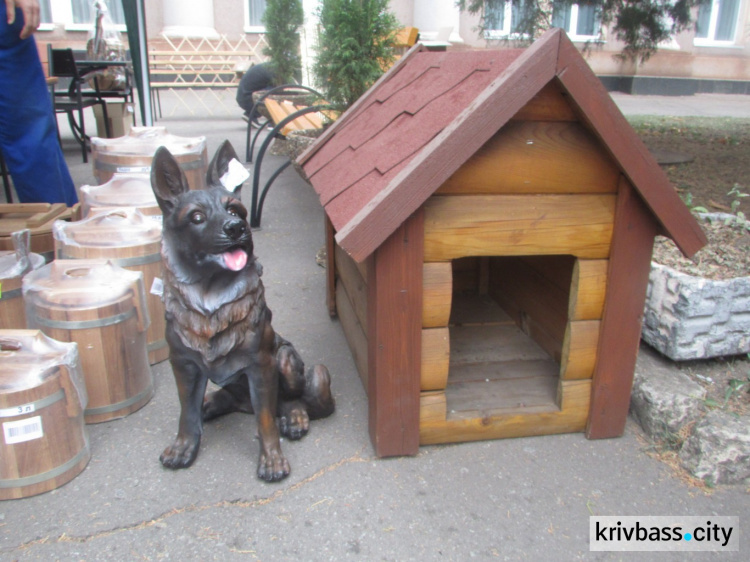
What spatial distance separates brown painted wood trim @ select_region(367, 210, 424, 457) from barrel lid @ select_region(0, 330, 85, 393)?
1125 mm

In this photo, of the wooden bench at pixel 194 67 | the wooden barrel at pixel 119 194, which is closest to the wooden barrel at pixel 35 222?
the wooden barrel at pixel 119 194

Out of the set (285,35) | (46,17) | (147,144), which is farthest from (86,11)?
(147,144)

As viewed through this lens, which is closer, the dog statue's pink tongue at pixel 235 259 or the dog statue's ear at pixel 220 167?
the dog statue's pink tongue at pixel 235 259

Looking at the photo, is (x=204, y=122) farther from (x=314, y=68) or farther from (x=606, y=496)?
(x=606, y=496)

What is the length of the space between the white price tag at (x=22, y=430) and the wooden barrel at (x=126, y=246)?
965mm

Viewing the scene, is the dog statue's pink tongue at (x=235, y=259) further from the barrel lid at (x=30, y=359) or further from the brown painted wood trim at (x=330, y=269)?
the brown painted wood trim at (x=330, y=269)

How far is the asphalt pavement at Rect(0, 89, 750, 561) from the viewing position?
1991mm

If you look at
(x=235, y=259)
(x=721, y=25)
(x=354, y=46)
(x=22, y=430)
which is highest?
(x=721, y=25)

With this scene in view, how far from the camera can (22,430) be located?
210 centimetres

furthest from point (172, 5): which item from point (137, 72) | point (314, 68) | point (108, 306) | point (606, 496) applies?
point (606, 496)

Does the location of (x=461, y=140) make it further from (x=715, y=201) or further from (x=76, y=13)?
(x=76, y=13)

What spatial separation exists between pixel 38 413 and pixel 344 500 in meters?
1.11

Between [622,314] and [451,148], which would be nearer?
[451,148]

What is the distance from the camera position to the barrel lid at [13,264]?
2779 millimetres
